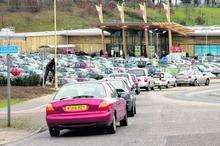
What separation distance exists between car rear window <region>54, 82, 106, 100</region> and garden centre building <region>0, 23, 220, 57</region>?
330ft

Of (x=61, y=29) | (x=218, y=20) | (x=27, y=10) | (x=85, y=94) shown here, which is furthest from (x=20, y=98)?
(x=218, y=20)

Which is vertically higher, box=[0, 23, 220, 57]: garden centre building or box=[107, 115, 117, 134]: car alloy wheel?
box=[107, 115, 117, 134]: car alloy wheel

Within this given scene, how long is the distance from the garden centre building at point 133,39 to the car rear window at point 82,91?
101 meters

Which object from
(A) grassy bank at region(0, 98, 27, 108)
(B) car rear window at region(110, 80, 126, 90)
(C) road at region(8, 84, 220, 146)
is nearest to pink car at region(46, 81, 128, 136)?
(C) road at region(8, 84, 220, 146)

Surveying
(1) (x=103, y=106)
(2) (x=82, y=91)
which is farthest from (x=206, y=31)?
(1) (x=103, y=106)

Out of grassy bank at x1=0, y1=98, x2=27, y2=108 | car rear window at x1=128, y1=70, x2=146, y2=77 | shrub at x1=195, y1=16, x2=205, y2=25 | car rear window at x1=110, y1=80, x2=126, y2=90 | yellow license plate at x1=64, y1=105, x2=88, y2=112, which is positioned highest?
yellow license plate at x1=64, y1=105, x2=88, y2=112

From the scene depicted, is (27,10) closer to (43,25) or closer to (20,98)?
(43,25)

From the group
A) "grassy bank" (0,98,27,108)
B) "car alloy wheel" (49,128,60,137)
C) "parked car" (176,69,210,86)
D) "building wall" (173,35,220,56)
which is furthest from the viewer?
"building wall" (173,35,220,56)

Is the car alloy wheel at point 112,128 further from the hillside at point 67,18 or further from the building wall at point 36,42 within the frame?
the hillside at point 67,18

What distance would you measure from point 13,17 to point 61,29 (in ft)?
35.9

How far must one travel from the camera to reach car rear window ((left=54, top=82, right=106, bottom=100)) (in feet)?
64.5

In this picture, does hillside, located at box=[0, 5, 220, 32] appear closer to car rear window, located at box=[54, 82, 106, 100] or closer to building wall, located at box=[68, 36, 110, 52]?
building wall, located at box=[68, 36, 110, 52]

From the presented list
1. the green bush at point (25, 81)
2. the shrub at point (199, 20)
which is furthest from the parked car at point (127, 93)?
the shrub at point (199, 20)

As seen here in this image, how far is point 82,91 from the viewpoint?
19812 mm
